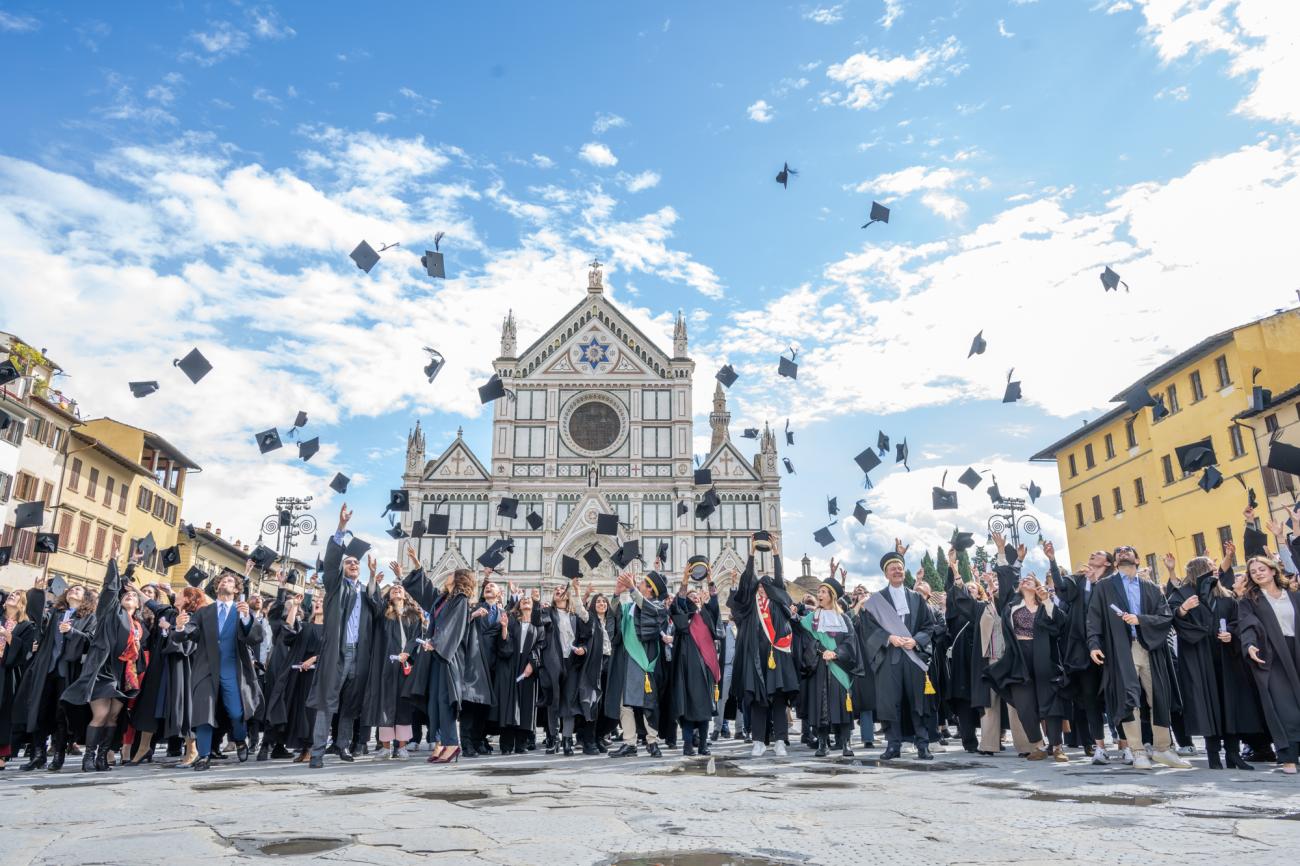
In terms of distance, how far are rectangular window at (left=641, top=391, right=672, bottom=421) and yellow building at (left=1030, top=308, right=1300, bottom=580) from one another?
2183 cm

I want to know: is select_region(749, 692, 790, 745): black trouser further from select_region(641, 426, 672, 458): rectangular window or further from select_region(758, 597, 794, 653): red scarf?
select_region(641, 426, 672, 458): rectangular window

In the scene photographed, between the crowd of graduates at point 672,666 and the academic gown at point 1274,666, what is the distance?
2 centimetres

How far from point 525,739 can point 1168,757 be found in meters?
7.11

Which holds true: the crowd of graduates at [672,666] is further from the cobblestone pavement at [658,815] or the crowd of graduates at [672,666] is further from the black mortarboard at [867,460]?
the black mortarboard at [867,460]

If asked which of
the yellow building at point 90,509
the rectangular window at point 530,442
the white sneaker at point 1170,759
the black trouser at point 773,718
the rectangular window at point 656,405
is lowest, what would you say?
the white sneaker at point 1170,759

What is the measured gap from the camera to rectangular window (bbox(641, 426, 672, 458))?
5006 centimetres

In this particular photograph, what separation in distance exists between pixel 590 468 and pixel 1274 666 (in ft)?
138

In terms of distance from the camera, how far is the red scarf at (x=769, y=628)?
9.17 metres

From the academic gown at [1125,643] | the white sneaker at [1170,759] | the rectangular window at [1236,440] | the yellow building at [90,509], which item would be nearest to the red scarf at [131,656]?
the academic gown at [1125,643]

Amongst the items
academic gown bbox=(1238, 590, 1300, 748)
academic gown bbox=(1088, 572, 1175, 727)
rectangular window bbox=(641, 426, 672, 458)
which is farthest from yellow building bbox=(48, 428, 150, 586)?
academic gown bbox=(1238, 590, 1300, 748)

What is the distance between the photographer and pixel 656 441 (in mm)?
50406

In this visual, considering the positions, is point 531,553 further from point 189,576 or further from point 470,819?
point 470,819

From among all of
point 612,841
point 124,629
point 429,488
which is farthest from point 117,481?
point 612,841

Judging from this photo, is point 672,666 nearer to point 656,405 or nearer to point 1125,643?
point 1125,643
